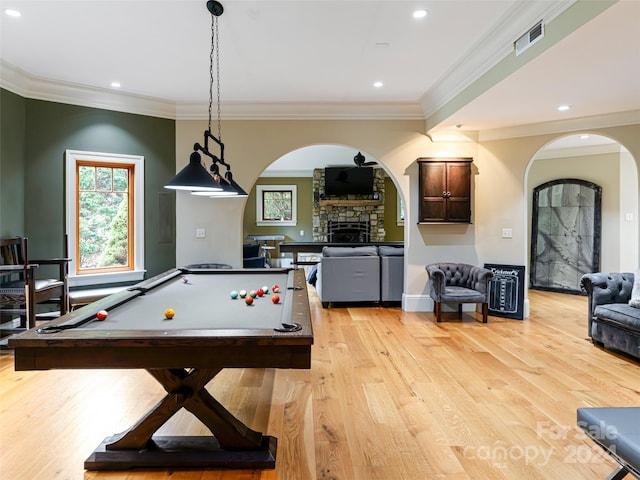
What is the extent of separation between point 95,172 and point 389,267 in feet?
14.2

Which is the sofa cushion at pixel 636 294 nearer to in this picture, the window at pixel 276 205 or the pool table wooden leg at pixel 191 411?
the pool table wooden leg at pixel 191 411

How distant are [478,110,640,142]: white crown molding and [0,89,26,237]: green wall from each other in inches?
232

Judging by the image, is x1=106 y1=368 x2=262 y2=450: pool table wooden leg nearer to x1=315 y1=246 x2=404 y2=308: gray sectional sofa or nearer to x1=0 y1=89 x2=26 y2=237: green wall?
x1=0 y1=89 x2=26 y2=237: green wall

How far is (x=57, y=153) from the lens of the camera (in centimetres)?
466

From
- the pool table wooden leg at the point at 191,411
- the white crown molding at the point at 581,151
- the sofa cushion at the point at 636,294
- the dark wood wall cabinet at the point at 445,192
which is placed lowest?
the pool table wooden leg at the point at 191,411

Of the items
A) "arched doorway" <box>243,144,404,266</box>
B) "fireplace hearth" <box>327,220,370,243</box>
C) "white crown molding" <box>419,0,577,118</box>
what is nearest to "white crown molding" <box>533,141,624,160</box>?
"white crown molding" <box>419,0,577,118</box>

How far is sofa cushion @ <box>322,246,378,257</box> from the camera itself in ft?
19.0

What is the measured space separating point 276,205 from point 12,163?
711 cm

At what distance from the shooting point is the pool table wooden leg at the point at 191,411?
2.04 m

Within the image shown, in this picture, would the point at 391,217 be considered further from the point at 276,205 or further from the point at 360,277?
the point at 360,277

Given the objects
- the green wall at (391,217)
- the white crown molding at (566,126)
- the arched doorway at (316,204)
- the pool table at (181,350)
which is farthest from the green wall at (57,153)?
the green wall at (391,217)

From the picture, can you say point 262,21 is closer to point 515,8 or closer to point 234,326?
point 515,8

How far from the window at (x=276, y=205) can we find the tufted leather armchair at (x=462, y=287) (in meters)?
6.33

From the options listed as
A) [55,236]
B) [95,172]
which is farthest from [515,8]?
[55,236]
